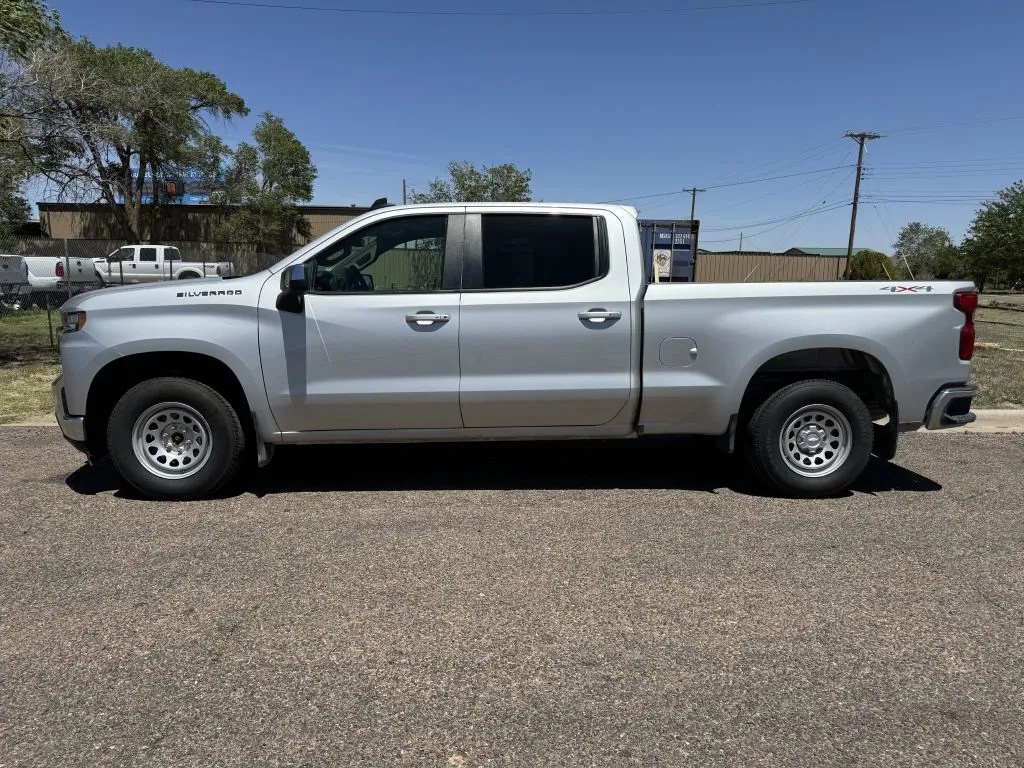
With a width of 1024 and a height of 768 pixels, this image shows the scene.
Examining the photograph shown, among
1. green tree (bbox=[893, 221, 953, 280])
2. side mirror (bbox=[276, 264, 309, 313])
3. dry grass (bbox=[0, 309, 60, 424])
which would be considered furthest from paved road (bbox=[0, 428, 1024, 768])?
green tree (bbox=[893, 221, 953, 280])

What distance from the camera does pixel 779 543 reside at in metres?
4.52

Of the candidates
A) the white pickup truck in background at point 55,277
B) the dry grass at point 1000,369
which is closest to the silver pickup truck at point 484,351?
the dry grass at point 1000,369

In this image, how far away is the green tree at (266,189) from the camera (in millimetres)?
42844

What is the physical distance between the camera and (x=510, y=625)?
11.4ft

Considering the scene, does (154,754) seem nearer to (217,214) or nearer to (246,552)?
(246,552)

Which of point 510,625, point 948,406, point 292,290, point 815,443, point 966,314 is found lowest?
point 510,625

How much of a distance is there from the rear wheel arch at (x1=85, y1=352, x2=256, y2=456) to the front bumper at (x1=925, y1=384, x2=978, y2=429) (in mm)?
4678

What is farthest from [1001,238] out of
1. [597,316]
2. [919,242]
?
[919,242]

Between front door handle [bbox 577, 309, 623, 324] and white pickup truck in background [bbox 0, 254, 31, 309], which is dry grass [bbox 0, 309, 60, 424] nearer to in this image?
white pickup truck in background [bbox 0, 254, 31, 309]

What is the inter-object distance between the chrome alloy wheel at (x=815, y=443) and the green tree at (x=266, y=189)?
132 ft

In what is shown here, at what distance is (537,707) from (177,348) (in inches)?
136

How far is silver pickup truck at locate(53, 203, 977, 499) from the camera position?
501 cm

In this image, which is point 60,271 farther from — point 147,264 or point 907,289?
point 907,289

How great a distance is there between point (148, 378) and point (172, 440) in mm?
468
